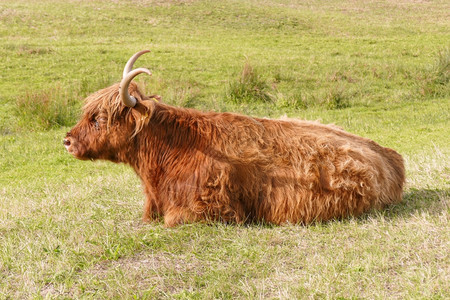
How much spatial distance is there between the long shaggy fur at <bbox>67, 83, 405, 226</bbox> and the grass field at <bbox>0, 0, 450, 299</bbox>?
23 cm

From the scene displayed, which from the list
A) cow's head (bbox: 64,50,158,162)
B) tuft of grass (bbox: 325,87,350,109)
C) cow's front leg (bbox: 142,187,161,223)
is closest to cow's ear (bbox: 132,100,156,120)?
cow's head (bbox: 64,50,158,162)

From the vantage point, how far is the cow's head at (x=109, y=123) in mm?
5371

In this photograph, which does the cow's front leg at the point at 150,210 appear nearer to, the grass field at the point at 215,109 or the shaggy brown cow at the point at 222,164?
the shaggy brown cow at the point at 222,164

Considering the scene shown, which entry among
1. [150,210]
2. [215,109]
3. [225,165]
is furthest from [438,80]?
[150,210]

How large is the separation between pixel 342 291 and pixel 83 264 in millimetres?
2130

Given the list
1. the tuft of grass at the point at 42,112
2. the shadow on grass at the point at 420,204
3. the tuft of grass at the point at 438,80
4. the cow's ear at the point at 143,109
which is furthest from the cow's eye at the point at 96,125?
the tuft of grass at the point at 438,80

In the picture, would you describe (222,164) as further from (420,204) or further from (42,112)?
(42,112)

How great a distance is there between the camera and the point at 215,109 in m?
16.5

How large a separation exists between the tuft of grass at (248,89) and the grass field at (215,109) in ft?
0.16

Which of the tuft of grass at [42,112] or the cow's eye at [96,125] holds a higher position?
the cow's eye at [96,125]

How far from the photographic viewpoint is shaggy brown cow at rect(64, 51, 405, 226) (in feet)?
17.3

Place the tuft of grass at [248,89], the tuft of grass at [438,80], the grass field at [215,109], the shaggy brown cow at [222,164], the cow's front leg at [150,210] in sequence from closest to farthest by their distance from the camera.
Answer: the grass field at [215,109] < the shaggy brown cow at [222,164] < the cow's front leg at [150,210] < the tuft of grass at [248,89] < the tuft of grass at [438,80]

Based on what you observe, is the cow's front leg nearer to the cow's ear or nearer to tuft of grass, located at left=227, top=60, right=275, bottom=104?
the cow's ear

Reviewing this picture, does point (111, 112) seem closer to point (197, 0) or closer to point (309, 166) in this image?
point (309, 166)
